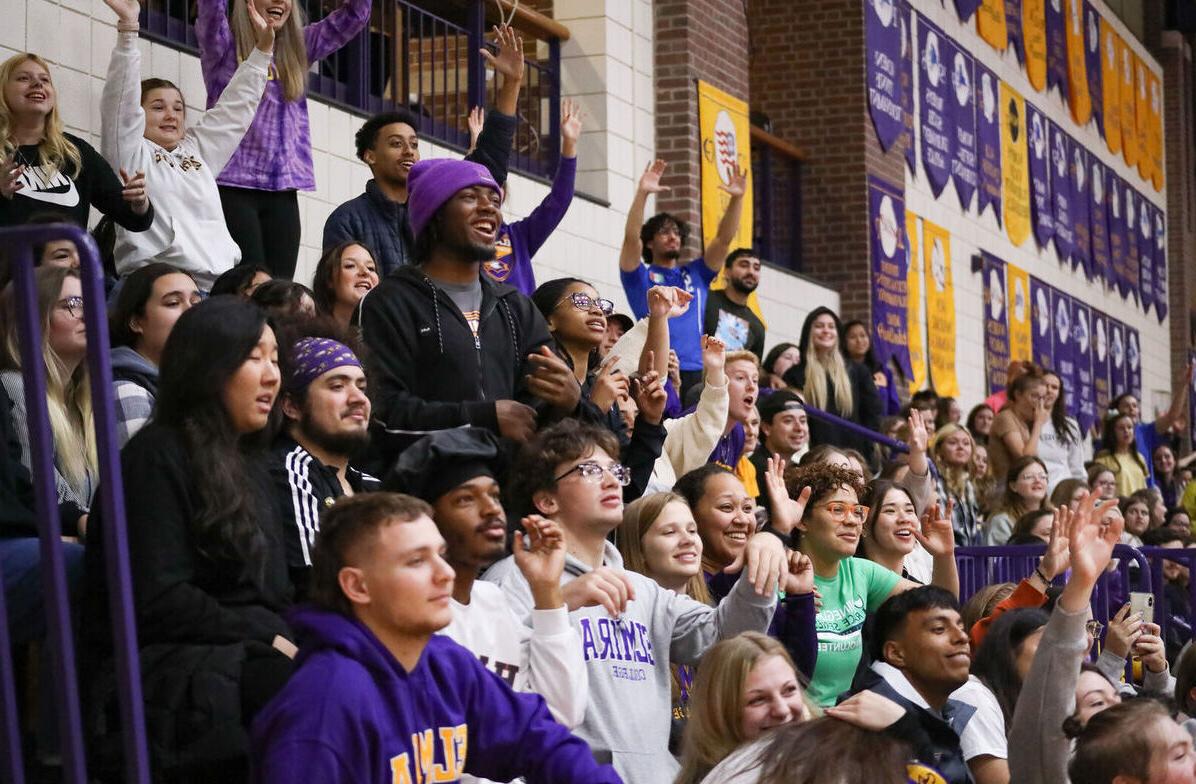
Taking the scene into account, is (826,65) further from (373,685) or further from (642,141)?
(373,685)

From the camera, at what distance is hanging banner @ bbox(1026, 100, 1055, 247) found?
21.0 m

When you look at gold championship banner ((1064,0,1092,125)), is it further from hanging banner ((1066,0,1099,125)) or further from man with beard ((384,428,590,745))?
man with beard ((384,428,590,745))

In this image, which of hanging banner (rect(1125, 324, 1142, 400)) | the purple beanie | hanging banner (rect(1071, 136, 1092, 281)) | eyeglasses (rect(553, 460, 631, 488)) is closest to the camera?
eyeglasses (rect(553, 460, 631, 488))

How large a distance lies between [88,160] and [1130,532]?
302 inches

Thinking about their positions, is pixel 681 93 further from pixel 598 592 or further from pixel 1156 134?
pixel 1156 134

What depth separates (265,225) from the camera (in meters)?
7.54

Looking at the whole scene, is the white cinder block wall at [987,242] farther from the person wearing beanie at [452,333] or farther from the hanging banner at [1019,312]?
the person wearing beanie at [452,333]

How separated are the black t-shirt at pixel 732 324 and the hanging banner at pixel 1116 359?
1387cm

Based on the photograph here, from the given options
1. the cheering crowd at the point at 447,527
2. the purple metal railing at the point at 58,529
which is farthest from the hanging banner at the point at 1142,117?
the purple metal railing at the point at 58,529

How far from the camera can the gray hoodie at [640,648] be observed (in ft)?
14.5

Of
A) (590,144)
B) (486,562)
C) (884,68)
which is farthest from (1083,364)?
(486,562)

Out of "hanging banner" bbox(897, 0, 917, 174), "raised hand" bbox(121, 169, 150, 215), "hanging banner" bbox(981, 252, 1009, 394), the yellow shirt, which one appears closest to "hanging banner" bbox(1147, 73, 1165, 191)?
"hanging banner" bbox(981, 252, 1009, 394)

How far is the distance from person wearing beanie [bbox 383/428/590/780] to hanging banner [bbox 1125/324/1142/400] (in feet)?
70.3

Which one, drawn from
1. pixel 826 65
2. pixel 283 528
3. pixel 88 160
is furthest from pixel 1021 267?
pixel 283 528
